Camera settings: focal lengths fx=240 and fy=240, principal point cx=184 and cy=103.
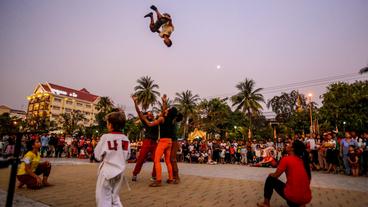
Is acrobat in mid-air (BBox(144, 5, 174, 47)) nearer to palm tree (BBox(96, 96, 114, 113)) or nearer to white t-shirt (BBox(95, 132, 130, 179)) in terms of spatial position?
white t-shirt (BBox(95, 132, 130, 179))

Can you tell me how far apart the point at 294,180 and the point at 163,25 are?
6837 mm

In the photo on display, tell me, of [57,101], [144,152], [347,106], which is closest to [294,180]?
[144,152]

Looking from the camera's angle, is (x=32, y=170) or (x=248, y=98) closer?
(x=32, y=170)

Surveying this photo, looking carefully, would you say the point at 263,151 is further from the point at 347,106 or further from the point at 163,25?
the point at 347,106

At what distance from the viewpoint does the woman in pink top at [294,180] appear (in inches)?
149

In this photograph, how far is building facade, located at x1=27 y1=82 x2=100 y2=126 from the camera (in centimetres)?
9031

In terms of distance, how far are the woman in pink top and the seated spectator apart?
4803 millimetres

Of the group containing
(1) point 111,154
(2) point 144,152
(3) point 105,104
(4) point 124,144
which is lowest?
(2) point 144,152

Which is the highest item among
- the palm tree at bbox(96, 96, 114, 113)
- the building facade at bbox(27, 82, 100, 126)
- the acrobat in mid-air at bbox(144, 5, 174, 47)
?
the building facade at bbox(27, 82, 100, 126)

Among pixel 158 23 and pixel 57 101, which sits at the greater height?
pixel 57 101

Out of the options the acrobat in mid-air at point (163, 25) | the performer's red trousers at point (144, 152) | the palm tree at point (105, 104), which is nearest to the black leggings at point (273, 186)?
the performer's red trousers at point (144, 152)

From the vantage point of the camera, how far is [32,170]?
18.4 ft

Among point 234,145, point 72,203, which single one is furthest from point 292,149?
point 234,145

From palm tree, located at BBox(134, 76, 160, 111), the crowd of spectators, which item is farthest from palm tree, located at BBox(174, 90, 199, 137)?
the crowd of spectators
